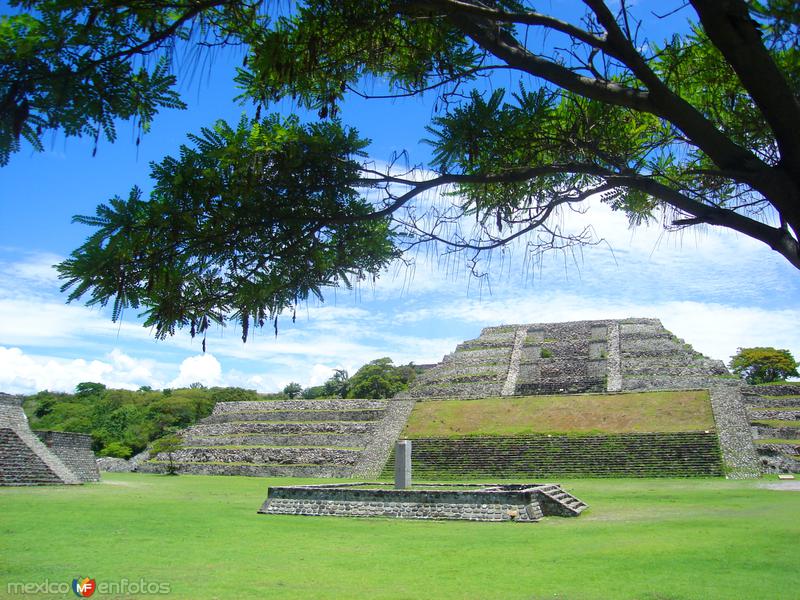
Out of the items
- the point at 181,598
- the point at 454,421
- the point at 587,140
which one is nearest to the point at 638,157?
the point at 587,140

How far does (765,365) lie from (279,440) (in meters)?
32.7

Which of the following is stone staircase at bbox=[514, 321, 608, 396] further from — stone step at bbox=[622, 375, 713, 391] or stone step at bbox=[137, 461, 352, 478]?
stone step at bbox=[137, 461, 352, 478]

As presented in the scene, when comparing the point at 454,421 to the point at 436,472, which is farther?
the point at 454,421

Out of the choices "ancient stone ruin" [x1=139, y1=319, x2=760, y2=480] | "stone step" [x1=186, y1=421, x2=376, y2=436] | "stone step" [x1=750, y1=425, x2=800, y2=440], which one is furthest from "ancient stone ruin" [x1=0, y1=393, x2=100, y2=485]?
"stone step" [x1=750, y1=425, x2=800, y2=440]

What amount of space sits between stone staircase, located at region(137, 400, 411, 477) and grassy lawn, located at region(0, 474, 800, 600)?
12.2 m

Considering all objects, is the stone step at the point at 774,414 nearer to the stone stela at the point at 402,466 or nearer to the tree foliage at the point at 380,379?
the stone stela at the point at 402,466

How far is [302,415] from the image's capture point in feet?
A: 107

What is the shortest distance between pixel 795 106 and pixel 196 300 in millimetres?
2560

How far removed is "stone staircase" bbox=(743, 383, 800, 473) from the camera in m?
21.1

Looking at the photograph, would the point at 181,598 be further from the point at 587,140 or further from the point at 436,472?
the point at 436,472

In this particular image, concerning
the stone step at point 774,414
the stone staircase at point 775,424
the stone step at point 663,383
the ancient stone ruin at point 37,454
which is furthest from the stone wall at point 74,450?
the stone step at point 774,414

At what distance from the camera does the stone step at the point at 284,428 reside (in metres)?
29.5

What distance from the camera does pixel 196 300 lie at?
3.20 metres

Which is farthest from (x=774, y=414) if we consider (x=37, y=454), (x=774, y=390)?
(x=37, y=454)
